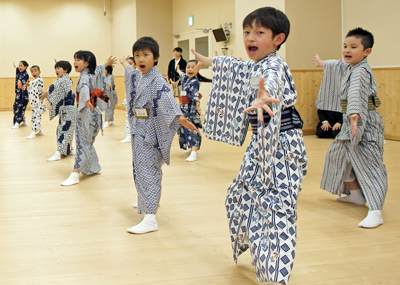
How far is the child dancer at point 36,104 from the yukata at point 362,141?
6117mm

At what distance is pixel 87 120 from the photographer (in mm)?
4512

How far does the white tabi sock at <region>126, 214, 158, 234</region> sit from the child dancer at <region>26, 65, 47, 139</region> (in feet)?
18.8

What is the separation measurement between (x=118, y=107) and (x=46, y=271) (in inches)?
546

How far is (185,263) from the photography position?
2.48 m

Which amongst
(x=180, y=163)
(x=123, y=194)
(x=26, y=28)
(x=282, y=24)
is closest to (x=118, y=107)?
(x=26, y=28)

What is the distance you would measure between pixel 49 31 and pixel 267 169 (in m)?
15.0

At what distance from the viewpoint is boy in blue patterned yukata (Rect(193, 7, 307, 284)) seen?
6.42 feet

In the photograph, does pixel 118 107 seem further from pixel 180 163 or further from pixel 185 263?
pixel 185 263

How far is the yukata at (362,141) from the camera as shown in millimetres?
3205

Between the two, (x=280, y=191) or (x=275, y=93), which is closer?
(x=275, y=93)

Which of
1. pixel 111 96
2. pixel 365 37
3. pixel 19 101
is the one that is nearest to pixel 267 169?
pixel 365 37

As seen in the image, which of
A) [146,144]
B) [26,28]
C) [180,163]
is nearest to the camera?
[146,144]

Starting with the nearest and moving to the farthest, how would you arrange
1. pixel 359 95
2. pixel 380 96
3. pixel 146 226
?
pixel 146 226
pixel 359 95
pixel 380 96

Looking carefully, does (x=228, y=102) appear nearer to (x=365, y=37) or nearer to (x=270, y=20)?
(x=270, y=20)
